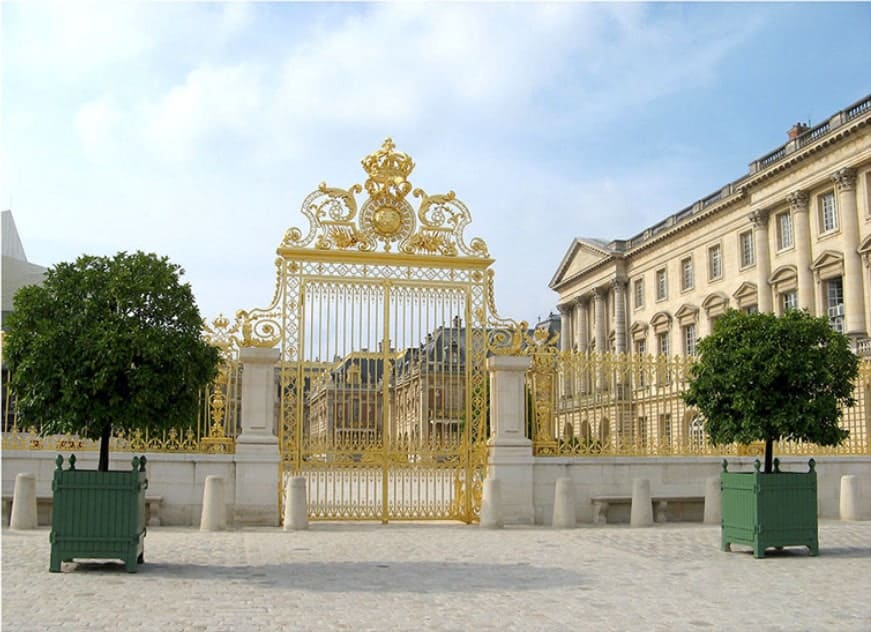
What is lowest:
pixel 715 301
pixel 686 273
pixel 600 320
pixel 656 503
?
pixel 656 503

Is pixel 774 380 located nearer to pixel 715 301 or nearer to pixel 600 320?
pixel 715 301

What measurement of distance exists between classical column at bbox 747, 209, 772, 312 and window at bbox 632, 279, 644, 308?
12570 mm

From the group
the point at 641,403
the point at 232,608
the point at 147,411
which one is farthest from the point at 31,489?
the point at 641,403

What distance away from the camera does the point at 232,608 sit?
23.8 feet

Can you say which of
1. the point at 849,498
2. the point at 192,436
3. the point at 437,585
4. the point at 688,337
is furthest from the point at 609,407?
the point at 688,337

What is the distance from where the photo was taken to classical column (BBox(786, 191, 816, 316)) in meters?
37.6

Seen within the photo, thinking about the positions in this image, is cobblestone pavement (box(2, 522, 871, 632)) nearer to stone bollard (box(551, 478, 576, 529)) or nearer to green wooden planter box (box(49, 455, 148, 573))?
green wooden planter box (box(49, 455, 148, 573))

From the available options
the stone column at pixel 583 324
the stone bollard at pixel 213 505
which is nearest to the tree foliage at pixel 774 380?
the stone bollard at pixel 213 505

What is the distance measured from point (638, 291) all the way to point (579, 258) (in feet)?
24.0

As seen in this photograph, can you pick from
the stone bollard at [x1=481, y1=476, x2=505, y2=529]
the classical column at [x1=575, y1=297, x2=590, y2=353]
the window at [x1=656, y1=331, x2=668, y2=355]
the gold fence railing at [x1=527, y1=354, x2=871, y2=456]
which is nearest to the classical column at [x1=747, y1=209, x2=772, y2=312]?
the window at [x1=656, y1=331, x2=668, y2=355]

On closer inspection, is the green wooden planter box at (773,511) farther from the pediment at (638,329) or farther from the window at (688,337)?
the pediment at (638,329)

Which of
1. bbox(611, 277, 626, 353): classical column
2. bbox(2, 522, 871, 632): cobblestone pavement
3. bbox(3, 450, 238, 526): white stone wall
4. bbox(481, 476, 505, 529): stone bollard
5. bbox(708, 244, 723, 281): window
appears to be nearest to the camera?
bbox(2, 522, 871, 632): cobblestone pavement

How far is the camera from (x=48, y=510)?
43.3 feet

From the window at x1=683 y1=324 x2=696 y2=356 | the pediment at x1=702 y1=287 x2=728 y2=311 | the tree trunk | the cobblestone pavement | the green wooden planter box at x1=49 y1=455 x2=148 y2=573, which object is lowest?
the cobblestone pavement
